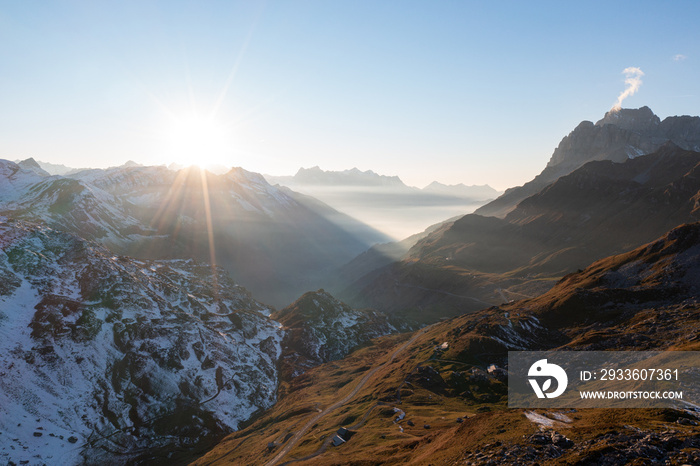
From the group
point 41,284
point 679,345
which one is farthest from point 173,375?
point 679,345

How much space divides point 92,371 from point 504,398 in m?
171

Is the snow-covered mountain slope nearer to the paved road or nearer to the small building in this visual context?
the paved road

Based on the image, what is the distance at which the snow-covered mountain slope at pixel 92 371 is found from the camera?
134m

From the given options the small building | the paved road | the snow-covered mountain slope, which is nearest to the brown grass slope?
the small building

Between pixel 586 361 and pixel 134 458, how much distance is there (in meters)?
168

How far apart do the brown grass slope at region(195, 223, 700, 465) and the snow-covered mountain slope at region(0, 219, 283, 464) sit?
→ 92.7ft

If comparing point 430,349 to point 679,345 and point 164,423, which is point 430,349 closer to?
point 679,345

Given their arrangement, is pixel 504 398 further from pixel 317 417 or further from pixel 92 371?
pixel 92 371

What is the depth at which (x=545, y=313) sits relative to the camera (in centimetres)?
17150

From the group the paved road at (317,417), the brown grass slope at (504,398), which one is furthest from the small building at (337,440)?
the paved road at (317,417)

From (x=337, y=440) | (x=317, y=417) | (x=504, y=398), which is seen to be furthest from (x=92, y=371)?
(x=504, y=398)

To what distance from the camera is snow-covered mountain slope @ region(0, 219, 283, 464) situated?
438ft

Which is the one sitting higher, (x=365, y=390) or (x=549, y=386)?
(x=549, y=386)

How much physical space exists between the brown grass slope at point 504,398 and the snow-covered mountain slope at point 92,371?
2824cm
